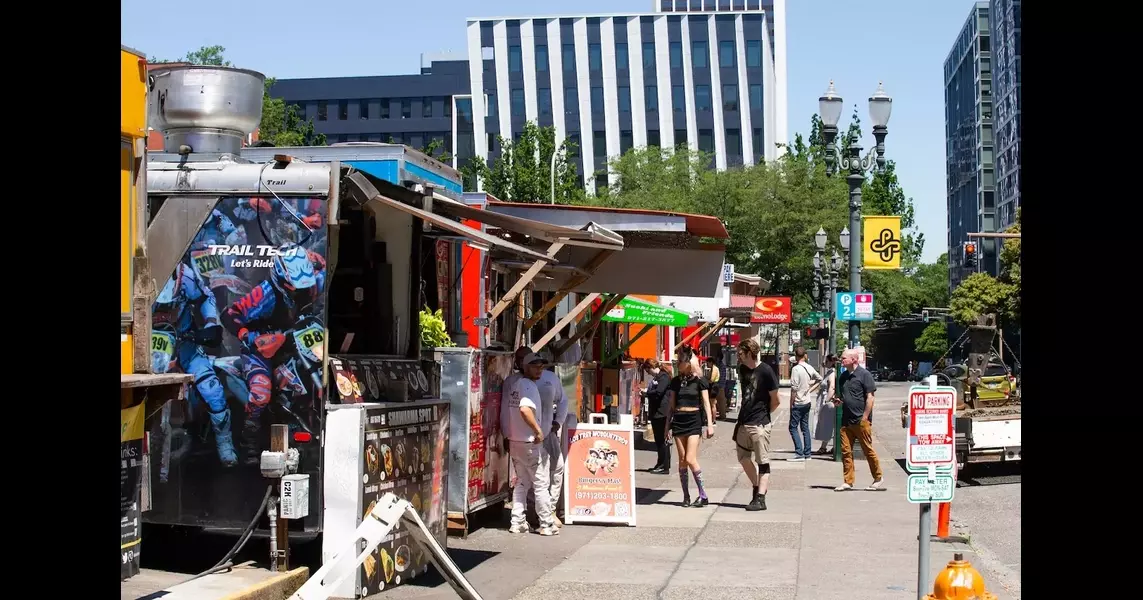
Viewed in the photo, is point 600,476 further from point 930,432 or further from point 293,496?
point 930,432

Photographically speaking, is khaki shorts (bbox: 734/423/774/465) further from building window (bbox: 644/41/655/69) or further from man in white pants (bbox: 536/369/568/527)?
building window (bbox: 644/41/655/69)

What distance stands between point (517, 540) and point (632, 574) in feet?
6.75

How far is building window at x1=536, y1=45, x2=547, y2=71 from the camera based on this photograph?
356 feet

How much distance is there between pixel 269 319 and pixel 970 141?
365 ft

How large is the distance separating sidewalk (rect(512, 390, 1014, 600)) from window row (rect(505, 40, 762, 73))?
91652mm

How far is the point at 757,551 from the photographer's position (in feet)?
40.2

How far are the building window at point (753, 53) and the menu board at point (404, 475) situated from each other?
9899cm

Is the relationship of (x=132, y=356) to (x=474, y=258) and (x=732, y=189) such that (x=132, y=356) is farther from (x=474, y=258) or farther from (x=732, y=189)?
(x=732, y=189)

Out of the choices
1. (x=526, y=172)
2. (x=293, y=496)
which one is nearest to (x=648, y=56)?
(x=526, y=172)

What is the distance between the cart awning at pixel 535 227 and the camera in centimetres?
1095

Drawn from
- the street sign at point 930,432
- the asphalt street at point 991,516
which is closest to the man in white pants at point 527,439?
the asphalt street at point 991,516

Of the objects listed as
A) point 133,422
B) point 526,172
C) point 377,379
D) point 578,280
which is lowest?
point 133,422

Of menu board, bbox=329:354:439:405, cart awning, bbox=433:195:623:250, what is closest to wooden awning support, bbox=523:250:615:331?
cart awning, bbox=433:195:623:250
